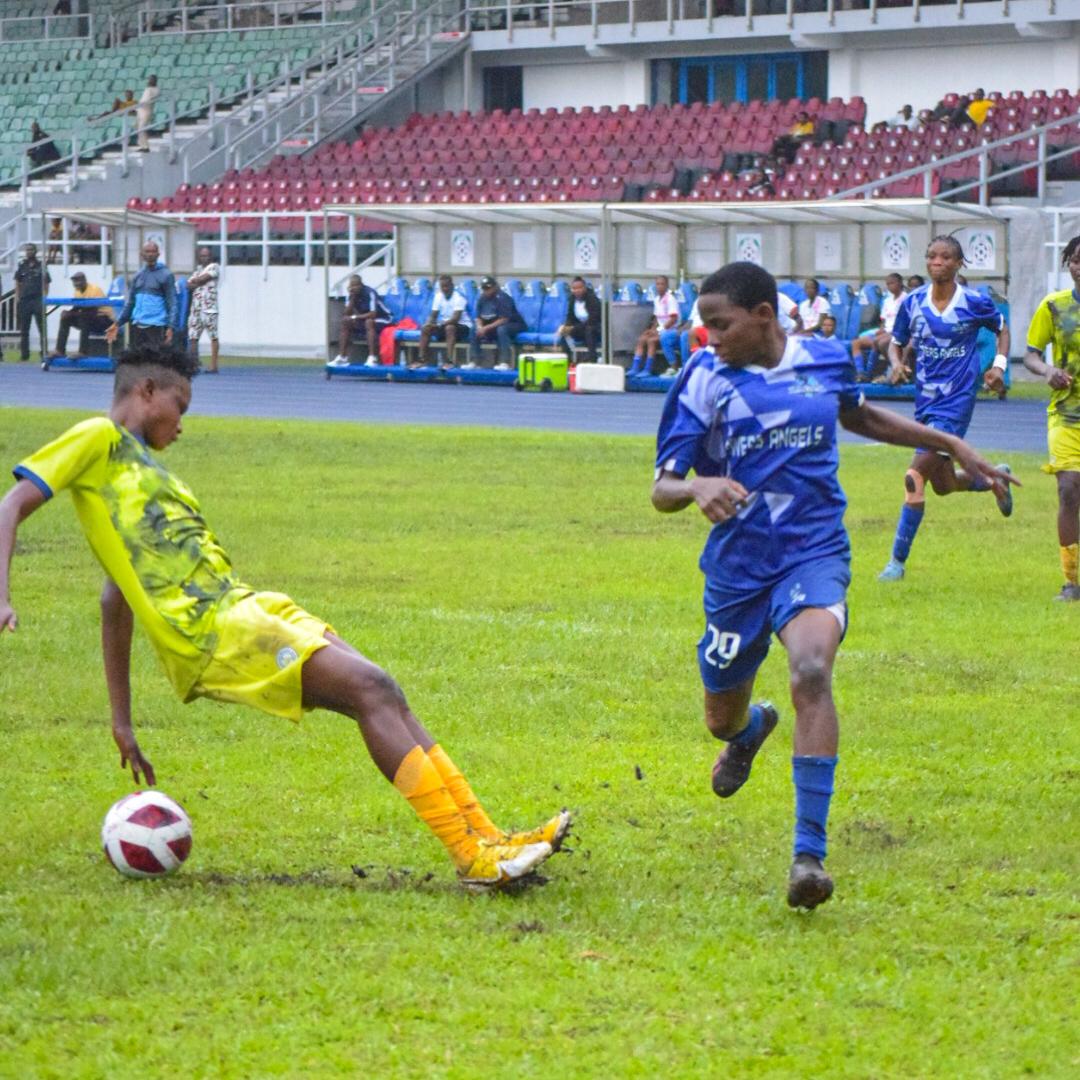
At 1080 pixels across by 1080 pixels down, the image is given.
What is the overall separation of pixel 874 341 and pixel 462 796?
22.7 m

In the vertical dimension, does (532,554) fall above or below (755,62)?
below

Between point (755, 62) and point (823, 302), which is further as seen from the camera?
point (755, 62)

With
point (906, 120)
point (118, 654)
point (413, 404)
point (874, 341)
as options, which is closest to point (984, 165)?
point (906, 120)

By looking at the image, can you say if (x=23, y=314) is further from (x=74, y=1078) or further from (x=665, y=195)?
(x=74, y=1078)

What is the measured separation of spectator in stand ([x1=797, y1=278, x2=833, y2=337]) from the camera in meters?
28.6

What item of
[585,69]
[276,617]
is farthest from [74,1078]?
[585,69]

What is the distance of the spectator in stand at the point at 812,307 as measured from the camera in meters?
28.6

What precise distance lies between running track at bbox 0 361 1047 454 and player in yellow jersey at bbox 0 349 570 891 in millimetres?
16308

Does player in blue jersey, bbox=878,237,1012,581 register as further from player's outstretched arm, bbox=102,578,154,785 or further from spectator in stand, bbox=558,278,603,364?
spectator in stand, bbox=558,278,603,364

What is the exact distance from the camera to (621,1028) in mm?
4582

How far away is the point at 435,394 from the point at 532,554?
56.2ft

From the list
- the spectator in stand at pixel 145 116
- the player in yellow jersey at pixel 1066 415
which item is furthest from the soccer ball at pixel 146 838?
the spectator in stand at pixel 145 116

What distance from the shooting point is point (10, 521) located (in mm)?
5234

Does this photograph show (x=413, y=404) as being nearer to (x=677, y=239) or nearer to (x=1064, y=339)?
(x=677, y=239)
